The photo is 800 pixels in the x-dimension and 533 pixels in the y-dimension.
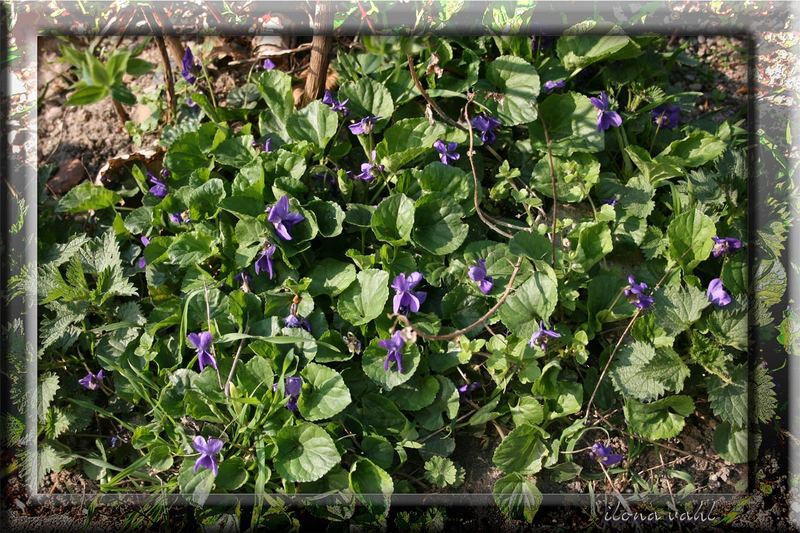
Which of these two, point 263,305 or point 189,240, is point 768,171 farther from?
point 189,240

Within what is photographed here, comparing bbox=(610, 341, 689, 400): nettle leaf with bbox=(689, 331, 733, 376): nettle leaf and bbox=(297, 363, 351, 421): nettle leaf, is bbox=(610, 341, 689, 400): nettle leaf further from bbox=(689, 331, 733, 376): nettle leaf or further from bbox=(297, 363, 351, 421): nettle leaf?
bbox=(297, 363, 351, 421): nettle leaf

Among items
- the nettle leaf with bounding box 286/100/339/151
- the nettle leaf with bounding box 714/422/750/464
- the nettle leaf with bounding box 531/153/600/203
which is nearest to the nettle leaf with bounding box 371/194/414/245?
the nettle leaf with bounding box 286/100/339/151

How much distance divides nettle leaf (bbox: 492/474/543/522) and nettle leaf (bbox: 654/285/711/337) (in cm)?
60

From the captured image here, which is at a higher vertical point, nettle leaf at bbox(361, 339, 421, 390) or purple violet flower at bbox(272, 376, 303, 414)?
nettle leaf at bbox(361, 339, 421, 390)

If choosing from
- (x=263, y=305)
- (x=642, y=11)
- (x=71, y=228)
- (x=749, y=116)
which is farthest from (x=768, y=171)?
(x=71, y=228)

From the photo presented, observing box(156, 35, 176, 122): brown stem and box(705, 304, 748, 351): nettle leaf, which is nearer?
box(705, 304, 748, 351): nettle leaf

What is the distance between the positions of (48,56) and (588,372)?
2228 millimetres

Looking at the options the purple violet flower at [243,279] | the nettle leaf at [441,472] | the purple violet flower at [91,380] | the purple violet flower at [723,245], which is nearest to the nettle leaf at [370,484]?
the nettle leaf at [441,472]

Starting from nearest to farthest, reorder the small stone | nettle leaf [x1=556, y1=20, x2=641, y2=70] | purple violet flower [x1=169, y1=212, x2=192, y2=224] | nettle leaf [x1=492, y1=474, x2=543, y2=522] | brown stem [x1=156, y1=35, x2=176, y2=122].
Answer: nettle leaf [x1=492, y1=474, x2=543, y2=522], purple violet flower [x1=169, y1=212, x2=192, y2=224], nettle leaf [x1=556, y1=20, x2=641, y2=70], brown stem [x1=156, y1=35, x2=176, y2=122], the small stone

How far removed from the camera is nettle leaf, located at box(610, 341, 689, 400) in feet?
7.13

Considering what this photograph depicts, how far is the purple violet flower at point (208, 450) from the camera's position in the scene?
2037mm


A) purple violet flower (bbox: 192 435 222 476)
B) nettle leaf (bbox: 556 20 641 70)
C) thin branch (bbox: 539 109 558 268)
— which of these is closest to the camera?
purple violet flower (bbox: 192 435 222 476)

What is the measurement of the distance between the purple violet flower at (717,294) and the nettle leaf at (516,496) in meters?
0.76

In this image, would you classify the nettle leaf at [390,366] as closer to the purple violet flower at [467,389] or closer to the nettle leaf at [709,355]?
the purple violet flower at [467,389]
